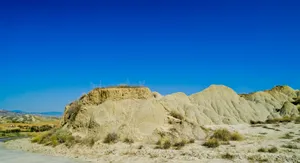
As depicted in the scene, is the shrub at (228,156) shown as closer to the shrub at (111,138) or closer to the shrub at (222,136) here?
the shrub at (222,136)

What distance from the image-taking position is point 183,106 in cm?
4897

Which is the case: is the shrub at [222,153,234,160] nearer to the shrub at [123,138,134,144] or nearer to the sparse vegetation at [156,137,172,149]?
the sparse vegetation at [156,137,172,149]

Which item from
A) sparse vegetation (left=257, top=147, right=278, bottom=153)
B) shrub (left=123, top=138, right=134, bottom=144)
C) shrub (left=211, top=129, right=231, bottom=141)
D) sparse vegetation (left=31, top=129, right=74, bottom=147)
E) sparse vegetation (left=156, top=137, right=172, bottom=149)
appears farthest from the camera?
sparse vegetation (left=31, top=129, right=74, bottom=147)

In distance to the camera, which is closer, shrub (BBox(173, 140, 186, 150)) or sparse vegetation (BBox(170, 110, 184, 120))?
shrub (BBox(173, 140, 186, 150))

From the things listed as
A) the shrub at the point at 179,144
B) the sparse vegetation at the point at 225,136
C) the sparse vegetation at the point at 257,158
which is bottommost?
the sparse vegetation at the point at 257,158

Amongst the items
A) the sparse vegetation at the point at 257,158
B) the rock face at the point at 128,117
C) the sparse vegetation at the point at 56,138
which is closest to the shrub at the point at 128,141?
the rock face at the point at 128,117

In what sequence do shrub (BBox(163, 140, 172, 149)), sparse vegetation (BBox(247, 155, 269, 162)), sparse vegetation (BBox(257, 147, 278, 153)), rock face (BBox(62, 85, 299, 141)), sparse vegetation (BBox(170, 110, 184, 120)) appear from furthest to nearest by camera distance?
sparse vegetation (BBox(170, 110, 184, 120)) < rock face (BBox(62, 85, 299, 141)) < shrub (BBox(163, 140, 172, 149)) < sparse vegetation (BBox(257, 147, 278, 153)) < sparse vegetation (BBox(247, 155, 269, 162))

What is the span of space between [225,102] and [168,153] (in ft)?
127

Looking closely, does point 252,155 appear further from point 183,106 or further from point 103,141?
point 183,106

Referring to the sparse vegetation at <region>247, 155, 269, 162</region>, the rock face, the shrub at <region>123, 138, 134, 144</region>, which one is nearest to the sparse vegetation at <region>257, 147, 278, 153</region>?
the sparse vegetation at <region>247, 155, 269, 162</region>

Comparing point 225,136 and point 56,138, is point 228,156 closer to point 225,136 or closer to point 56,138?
point 225,136

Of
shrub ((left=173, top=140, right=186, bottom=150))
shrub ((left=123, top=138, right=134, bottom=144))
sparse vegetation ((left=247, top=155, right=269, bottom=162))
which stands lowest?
sparse vegetation ((left=247, top=155, right=269, bottom=162))

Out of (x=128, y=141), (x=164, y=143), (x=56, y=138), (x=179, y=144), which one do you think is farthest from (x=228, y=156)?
(x=56, y=138)

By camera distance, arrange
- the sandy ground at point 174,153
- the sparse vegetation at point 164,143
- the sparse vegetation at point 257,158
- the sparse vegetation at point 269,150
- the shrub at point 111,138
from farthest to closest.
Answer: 1. the shrub at point 111,138
2. the sparse vegetation at point 164,143
3. the sparse vegetation at point 269,150
4. the sandy ground at point 174,153
5. the sparse vegetation at point 257,158
